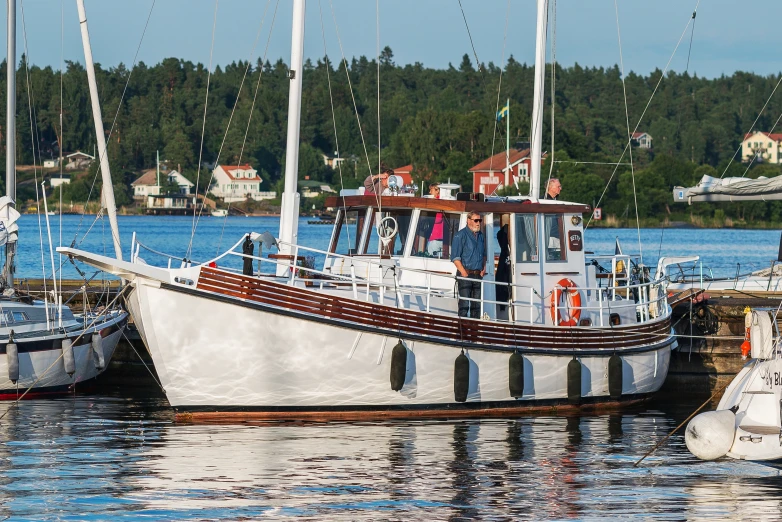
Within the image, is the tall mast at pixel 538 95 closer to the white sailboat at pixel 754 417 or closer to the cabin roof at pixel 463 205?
the cabin roof at pixel 463 205

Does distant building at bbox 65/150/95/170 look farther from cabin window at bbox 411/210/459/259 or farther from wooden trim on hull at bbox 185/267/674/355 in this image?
wooden trim on hull at bbox 185/267/674/355

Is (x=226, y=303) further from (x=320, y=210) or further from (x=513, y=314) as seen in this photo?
(x=320, y=210)

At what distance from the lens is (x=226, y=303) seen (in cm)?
1628

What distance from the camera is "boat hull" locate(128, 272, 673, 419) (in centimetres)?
1634

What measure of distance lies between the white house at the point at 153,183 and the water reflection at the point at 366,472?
5793 inches

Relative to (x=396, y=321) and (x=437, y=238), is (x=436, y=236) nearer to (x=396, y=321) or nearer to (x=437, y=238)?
(x=437, y=238)

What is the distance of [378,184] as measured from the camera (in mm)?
18969

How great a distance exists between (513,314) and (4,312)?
8.57m

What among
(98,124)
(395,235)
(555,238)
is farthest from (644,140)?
(395,235)

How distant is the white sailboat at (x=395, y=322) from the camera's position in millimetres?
16375

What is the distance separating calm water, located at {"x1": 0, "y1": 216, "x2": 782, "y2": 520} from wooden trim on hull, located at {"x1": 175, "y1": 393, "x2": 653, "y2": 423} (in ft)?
0.80

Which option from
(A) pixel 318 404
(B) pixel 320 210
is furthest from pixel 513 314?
(B) pixel 320 210

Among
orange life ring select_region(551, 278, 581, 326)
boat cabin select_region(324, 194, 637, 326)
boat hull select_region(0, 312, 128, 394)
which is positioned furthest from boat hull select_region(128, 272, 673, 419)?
boat hull select_region(0, 312, 128, 394)

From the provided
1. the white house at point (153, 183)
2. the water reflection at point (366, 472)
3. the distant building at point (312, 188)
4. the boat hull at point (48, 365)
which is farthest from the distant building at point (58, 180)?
the water reflection at point (366, 472)
